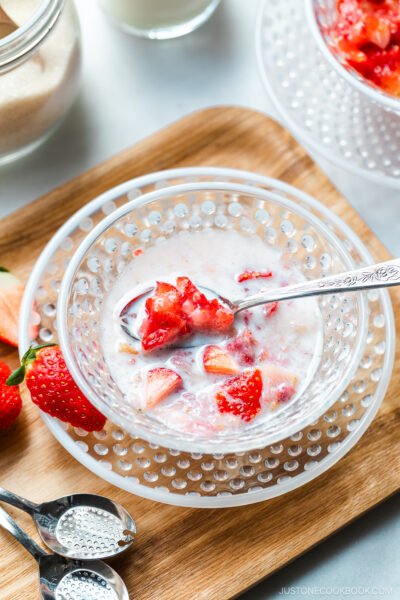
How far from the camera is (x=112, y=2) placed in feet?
5.89

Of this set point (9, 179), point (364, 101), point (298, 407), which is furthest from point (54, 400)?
point (364, 101)

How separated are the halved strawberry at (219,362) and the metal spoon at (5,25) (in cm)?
73

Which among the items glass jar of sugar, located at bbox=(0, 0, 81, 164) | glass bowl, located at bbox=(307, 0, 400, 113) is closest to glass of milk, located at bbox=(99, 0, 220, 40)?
glass jar of sugar, located at bbox=(0, 0, 81, 164)

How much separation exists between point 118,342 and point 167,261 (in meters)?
0.19

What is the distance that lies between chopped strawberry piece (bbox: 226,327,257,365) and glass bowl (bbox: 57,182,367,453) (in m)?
0.11

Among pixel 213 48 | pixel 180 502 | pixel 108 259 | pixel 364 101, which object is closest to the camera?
pixel 180 502

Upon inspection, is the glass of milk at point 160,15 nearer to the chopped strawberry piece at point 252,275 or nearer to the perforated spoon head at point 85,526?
the chopped strawberry piece at point 252,275

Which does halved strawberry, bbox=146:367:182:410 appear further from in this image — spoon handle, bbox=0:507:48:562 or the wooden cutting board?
spoon handle, bbox=0:507:48:562

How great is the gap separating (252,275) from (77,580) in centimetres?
65

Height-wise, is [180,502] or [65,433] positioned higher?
[65,433]

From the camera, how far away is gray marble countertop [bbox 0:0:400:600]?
1781 millimetres

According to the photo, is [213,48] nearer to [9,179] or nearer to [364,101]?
[364,101]

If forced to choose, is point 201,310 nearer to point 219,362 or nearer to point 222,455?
point 219,362

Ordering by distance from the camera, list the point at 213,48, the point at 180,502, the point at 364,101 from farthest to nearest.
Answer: the point at 213,48 → the point at 364,101 → the point at 180,502
